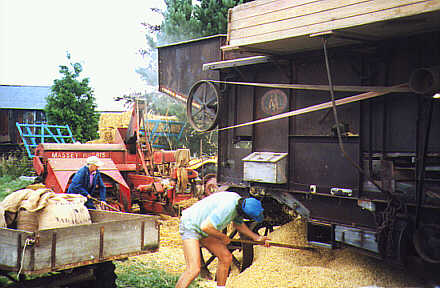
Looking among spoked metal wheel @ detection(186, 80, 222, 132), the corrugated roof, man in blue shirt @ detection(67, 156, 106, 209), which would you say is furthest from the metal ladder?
spoked metal wheel @ detection(186, 80, 222, 132)

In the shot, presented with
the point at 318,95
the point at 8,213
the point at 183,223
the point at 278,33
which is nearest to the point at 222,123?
the point at 318,95

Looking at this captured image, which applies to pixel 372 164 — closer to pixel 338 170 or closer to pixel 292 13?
pixel 338 170

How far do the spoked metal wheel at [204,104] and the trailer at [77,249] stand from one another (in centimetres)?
280

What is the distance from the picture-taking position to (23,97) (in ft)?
101

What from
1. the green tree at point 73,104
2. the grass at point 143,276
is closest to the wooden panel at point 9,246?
the grass at point 143,276

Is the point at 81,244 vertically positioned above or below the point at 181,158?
below

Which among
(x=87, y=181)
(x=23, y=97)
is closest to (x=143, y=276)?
(x=87, y=181)

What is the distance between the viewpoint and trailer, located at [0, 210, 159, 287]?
4402 millimetres

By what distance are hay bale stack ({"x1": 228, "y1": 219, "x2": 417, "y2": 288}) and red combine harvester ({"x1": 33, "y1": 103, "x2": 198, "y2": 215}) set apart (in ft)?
13.4

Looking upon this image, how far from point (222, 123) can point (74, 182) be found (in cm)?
285

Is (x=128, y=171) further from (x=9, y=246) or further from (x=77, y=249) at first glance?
Result: (x=9, y=246)

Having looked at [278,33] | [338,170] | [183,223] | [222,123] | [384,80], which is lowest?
[183,223]

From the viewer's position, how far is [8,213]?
5309 mm

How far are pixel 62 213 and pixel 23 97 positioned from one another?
28260 millimetres
